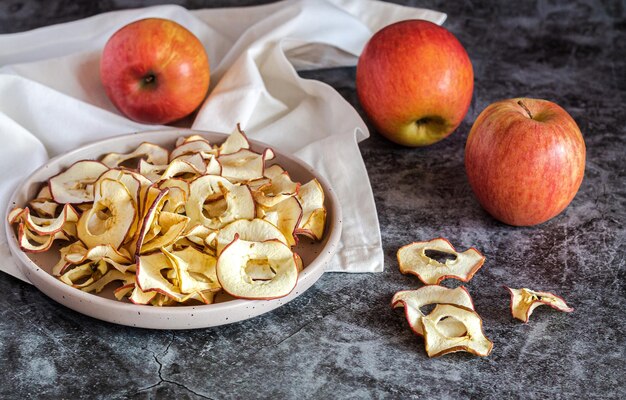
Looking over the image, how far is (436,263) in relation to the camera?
42.1 inches

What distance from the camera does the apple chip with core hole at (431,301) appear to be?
962 millimetres

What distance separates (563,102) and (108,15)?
80cm

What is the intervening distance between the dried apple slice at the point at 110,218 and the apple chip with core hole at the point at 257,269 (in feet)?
0.45

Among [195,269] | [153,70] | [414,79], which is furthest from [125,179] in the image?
[414,79]

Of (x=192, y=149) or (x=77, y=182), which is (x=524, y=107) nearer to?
(x=192, y=149)

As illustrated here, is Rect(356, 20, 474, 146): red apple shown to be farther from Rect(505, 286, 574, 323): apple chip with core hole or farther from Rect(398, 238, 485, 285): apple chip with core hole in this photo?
Rect(505, 286, 574, 323): apple chip with core hole

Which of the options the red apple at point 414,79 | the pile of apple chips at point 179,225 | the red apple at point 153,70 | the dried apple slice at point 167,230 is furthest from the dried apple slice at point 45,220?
the red apple at point 414,79

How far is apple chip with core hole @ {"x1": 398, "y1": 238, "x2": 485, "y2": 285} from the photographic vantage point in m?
1.06

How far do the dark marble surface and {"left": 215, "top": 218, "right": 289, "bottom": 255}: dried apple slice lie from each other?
87mm

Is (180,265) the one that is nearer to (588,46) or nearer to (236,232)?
(236,232)

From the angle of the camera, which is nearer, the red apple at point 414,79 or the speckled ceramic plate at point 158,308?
the speckled ceramic plate at point 158,308

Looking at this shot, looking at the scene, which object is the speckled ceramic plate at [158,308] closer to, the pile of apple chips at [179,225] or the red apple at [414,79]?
the pile of apple chips at [179,225]

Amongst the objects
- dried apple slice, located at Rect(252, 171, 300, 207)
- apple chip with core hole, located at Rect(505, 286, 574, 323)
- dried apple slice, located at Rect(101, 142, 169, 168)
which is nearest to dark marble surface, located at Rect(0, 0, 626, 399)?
apple chip with core hole, located at Rect(505, 286, 574, 323)

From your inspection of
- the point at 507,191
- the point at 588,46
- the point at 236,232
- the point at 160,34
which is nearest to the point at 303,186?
the point at 236,232
